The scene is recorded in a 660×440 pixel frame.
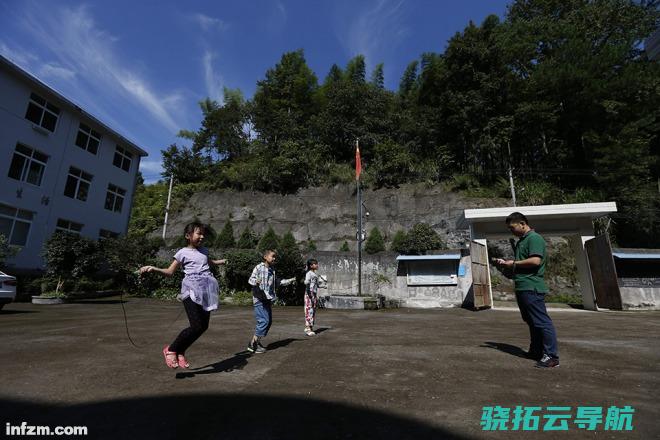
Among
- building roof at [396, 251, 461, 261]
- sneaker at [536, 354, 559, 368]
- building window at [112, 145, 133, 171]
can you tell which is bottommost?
sneaker at [536, 354, 559, 368]

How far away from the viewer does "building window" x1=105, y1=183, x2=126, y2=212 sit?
902 inches

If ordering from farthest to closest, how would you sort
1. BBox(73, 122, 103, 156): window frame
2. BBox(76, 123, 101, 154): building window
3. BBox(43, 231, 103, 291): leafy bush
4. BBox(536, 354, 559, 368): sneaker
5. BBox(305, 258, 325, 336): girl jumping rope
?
BBox(76, 123, 101, 154): building window
BBox(73, 122, 103, 156): window frame
BBox(43, 231, 103, 291): leafy bush
BBox(305, 258, 325, 336): girl jumping rope
BBox(536, 354, 559, 368): sneaker

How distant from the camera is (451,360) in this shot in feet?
14.5

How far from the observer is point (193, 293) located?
12.6 ft

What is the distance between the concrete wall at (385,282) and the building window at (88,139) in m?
16.7

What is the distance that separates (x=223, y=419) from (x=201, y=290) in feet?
5.58

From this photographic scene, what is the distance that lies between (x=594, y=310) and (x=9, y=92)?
2889 cm

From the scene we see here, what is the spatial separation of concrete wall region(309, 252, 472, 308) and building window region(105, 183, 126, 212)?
1580 cm

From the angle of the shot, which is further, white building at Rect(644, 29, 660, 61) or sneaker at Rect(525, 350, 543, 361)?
white building at Rect(644, 29, 660, 61)

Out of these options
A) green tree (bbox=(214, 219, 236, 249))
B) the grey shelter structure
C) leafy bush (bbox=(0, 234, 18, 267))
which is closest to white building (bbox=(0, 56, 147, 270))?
leafy bush (bbox=(0, 234, 18, 267))

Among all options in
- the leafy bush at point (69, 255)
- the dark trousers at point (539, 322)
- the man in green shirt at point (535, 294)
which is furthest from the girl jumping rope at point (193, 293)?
the leafy bush at point (69, 255)

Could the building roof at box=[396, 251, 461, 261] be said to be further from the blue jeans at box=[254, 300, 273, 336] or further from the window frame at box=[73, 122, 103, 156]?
the window frame at box=[73, 122, 103, 156]

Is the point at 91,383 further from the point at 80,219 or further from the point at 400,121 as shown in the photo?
the point at 400,121

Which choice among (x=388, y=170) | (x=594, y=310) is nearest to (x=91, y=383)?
(x=594, y=310)
